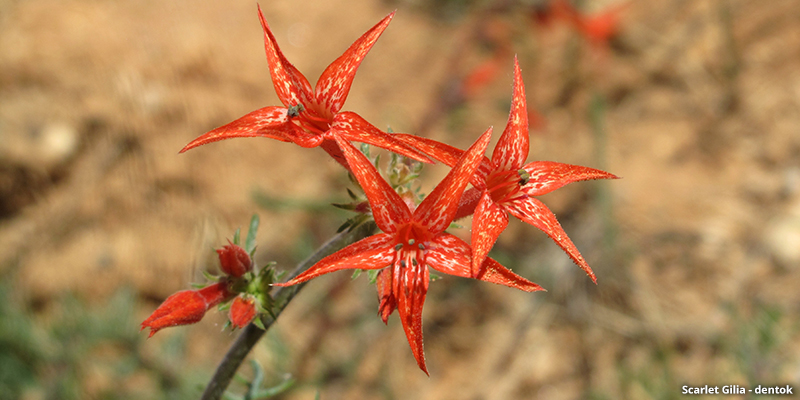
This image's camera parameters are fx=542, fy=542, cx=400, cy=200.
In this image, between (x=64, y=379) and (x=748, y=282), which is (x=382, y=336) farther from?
(x=748, y=282)

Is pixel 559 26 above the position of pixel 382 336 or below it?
above

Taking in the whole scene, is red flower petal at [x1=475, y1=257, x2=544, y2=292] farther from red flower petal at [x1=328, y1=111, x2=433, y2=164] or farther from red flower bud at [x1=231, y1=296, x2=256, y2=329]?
red flower bud at [x1=231, y1=296, x2=256, y2=329]

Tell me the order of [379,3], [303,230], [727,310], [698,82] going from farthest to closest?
[379,3]
[698,82]
[303,230]
[727,310]

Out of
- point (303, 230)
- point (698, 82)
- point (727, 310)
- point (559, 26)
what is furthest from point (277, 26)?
point (727, 310)

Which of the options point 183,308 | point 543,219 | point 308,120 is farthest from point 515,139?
point 183,308

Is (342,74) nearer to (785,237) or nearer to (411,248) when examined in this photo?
(411,248)

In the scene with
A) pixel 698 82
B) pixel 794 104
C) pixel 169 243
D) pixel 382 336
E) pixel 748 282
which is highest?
pixel 698 82
